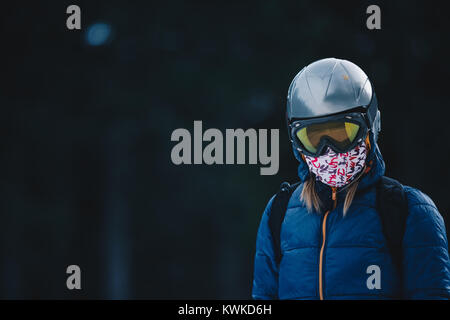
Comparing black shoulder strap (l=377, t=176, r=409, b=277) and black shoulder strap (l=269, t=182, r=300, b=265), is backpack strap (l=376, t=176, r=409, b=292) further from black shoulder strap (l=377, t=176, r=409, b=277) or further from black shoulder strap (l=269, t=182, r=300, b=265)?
black shoulder strap (l=269, t=182, r=300, b=265)

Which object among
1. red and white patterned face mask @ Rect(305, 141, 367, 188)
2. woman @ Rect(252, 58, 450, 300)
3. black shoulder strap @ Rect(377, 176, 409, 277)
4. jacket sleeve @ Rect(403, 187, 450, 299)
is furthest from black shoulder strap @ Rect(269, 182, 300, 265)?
jacket sleeve @ Rect(403, 187, 450, 299)

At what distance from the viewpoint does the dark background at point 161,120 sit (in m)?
8.39

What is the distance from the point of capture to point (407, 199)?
8.72 feet

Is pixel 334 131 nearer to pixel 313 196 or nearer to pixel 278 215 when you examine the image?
pixel 313 196

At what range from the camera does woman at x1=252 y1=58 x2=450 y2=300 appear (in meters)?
2.59

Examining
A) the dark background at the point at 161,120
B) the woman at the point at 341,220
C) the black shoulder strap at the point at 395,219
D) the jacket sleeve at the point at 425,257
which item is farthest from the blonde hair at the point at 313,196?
the dark background at the point at 161,120

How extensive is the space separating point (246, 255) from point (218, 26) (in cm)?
452

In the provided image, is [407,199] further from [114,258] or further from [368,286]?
[114,258]

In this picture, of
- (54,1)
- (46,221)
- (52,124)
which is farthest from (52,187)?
(54,1)

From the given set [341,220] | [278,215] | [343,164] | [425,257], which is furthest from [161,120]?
[425,257]

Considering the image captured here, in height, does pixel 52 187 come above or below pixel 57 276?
above

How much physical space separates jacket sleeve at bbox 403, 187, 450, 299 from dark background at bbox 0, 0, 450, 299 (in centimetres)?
493

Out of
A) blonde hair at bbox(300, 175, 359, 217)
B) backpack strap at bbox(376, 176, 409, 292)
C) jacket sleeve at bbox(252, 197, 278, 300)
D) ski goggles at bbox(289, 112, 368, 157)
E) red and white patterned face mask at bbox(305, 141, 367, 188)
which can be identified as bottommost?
jacket sleeve at bbox(252, 197, 278, 300)

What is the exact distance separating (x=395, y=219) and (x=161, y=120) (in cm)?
804
